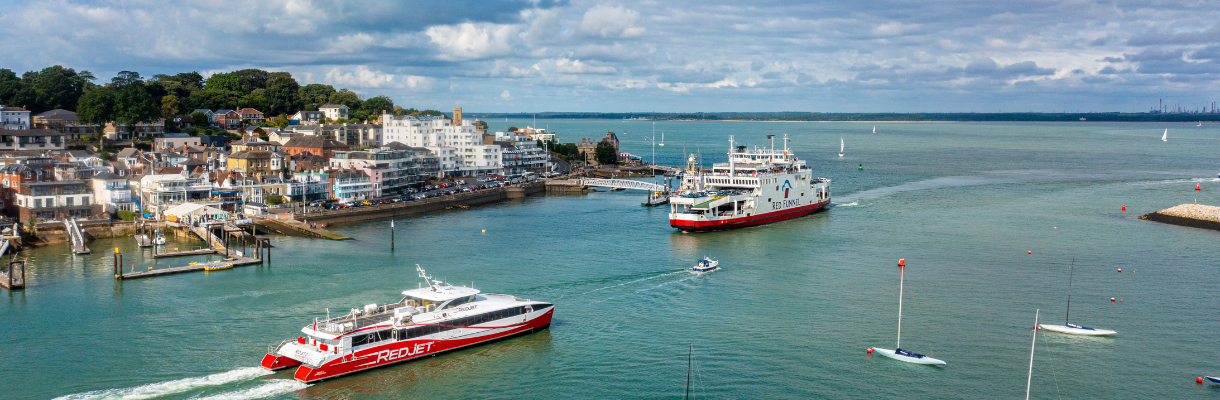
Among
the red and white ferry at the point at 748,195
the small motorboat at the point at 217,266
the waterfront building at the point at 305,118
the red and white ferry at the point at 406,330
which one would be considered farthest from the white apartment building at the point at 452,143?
the red and white ferry at the point at 406,330

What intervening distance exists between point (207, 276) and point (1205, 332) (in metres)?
35.2

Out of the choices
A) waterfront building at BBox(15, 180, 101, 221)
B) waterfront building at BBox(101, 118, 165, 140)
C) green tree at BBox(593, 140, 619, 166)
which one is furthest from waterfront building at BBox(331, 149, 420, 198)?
green tree at BBox(593, 140, 619, 166)

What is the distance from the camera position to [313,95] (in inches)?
3853

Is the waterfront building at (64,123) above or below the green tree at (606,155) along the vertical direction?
above

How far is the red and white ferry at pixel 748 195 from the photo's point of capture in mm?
46531

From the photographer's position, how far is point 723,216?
1858 inches

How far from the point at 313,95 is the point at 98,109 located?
3343 cm

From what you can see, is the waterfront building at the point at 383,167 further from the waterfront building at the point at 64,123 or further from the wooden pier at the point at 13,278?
the wooden pier at the point at 13,278

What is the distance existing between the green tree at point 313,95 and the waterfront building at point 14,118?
2979 cm

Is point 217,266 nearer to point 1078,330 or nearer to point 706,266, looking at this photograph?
point 706,266

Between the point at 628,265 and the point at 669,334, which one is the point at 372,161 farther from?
the point at 669,334

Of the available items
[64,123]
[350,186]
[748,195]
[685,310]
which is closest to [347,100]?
[64,123]

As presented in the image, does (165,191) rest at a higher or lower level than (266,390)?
higher

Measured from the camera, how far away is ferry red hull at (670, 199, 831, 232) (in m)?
45.9
